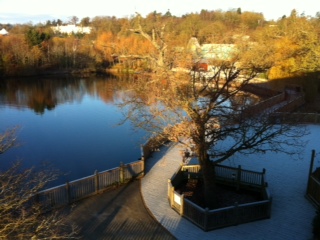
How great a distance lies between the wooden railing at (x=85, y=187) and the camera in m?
11.6

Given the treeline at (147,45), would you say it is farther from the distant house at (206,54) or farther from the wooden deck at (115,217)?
the wooden deck at (115,217)

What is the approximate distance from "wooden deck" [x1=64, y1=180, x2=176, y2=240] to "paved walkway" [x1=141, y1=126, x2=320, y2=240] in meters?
0.40

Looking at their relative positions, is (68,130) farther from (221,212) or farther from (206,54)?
(221,212)

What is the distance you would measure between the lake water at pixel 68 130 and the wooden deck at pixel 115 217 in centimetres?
482

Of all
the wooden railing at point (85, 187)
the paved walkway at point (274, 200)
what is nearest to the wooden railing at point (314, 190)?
the paved walkway at point (274, 200)

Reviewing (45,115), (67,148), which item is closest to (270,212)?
(67,148)

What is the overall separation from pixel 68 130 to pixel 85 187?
14.0 m

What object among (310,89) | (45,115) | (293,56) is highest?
(293,56)

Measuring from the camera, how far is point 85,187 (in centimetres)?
1277

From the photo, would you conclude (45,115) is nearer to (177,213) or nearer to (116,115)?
(116,115)

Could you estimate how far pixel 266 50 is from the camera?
31.0 m

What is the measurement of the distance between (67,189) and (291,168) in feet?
34.1

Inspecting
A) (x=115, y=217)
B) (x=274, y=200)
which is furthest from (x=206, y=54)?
(x=115, y=217)

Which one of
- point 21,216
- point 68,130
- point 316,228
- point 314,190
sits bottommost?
point 68,130
